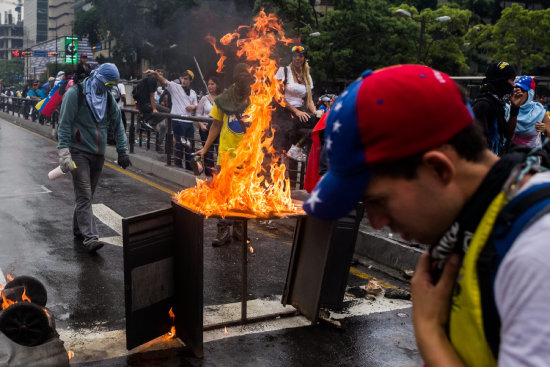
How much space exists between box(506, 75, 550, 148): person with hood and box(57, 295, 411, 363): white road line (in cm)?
377

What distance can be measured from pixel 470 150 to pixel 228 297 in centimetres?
460

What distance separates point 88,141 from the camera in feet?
23.4

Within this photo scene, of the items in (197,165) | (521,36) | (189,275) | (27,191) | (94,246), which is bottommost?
(27,191)

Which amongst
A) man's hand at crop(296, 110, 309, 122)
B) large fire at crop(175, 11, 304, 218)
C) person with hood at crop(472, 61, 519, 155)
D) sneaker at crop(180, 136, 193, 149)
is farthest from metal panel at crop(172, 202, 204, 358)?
sneaker at crop(180, 136, 193, 149)

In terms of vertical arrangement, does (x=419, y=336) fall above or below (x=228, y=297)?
above

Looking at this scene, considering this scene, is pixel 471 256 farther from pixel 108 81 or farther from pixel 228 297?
pixel 108 81

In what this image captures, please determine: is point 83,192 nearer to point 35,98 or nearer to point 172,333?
point 172,333

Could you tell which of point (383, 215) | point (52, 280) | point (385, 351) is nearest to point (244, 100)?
point (52, 280)

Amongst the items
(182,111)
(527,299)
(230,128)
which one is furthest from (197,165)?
(182,111)

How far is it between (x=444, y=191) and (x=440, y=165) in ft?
0.22

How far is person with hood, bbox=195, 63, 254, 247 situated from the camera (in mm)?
6832

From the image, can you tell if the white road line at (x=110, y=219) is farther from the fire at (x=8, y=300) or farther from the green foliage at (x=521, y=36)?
the green foliage at (x=521, y=36)

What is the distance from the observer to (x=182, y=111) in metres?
13.7

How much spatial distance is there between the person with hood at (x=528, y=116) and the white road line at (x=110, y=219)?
18.7ft
